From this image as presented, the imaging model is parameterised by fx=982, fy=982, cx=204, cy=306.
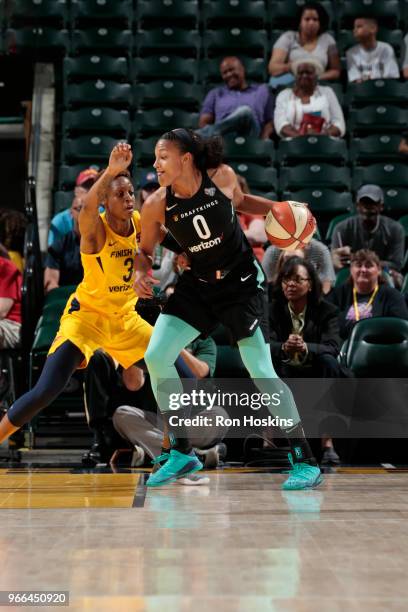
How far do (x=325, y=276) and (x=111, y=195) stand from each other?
2616 millimetres

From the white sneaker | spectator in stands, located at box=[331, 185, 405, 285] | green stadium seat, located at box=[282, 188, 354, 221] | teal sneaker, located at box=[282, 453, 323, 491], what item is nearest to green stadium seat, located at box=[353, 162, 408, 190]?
green stadium seat, located at box=[282, 188, 354, 221]

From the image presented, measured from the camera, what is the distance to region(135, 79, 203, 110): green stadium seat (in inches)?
409

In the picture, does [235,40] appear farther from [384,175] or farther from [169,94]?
[384,175]

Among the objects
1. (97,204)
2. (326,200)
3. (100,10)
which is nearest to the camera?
(97,204)

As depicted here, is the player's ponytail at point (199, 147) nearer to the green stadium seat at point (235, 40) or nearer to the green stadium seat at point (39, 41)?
the green stadium seat at point (39, 41)

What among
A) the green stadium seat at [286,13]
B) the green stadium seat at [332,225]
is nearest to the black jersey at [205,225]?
the green stadium seat at [332,225]

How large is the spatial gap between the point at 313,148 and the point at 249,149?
625 millimetres

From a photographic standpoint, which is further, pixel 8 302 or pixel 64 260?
pixel 64 260

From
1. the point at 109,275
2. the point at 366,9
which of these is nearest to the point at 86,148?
the point at 366,9

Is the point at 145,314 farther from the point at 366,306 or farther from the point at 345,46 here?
the point at 345,46

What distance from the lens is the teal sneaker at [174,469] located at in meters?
4.91

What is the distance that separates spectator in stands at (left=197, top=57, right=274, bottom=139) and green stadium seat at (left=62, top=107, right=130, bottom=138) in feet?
2.88

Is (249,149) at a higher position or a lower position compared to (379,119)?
lower

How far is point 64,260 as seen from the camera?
7.85 metres
